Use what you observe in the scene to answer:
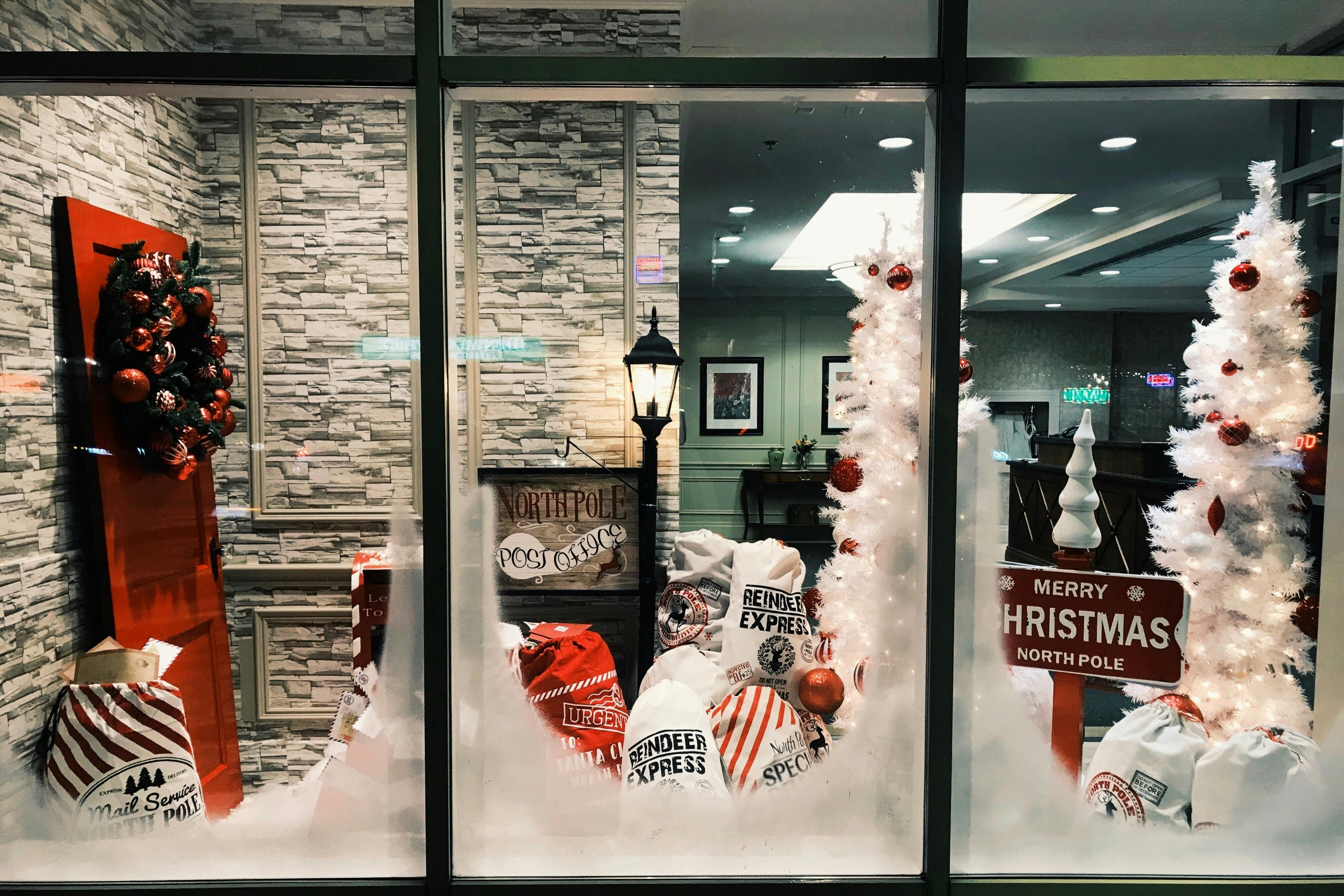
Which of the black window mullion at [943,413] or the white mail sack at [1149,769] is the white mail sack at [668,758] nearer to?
the black window mullion at [943,413]

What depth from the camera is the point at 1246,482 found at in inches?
67.4

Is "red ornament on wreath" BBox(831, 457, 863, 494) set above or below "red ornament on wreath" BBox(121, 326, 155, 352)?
below

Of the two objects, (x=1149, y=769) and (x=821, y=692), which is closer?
(x=1149, y=769)

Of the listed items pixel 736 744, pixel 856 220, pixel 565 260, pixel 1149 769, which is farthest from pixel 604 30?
pixel 1149 769

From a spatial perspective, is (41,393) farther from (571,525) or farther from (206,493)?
(571,525)

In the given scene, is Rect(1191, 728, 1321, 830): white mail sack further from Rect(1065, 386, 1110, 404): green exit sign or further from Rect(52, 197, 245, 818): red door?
Rect(52, 197, 245, 818): red door

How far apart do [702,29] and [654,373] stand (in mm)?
1062

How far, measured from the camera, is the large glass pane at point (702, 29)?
1.30 m

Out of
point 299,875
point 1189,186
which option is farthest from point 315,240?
point 1189,186

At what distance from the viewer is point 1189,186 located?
1841mm

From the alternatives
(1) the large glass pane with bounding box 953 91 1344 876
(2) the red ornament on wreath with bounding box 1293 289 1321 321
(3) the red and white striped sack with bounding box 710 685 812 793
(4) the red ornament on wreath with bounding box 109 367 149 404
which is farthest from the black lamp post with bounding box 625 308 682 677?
(2) the red ornament on wreath with bounding box 1293 289 1321 321

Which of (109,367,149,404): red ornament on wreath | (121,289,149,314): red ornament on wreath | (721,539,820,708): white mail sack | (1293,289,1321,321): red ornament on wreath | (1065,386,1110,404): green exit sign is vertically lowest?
(721,539,820,708): white mail sack

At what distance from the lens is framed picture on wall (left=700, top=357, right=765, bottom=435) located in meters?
2.11

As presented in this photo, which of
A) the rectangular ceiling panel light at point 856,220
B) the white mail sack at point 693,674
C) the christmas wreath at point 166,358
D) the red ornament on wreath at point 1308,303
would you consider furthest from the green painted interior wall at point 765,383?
the christmas wreath at point 166,358
